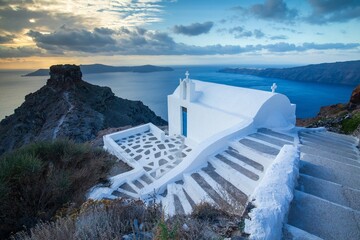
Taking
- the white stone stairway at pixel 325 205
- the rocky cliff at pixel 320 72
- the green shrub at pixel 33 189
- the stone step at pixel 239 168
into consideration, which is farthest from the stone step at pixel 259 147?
the rocky cliff at pixel 320 72

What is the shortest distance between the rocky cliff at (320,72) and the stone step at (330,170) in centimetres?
4163

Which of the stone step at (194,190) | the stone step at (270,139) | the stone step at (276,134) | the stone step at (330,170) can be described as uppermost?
the stone step at (330,170)

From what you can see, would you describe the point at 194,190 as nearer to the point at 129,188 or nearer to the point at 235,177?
the point at 235,177

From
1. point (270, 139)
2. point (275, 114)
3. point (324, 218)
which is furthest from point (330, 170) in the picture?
point (275, 114)

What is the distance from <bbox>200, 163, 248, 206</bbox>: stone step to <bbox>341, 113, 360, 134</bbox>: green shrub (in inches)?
403

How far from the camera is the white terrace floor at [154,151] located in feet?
28.4

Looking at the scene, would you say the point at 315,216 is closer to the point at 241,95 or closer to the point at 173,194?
the point at 173,194

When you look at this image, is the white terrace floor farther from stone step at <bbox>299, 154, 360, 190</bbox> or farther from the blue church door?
stone step at <bbox>299, 154, 360, 190</bbox>

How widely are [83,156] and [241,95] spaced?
6.49 meters

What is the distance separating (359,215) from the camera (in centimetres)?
246

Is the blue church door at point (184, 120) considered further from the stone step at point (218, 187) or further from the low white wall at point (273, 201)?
the low white wall at point (273, 201)

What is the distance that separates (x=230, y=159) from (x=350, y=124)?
1064 centimetres

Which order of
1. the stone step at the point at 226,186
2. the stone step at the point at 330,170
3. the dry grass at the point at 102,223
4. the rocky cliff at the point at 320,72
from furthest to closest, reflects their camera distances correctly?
the rocky cliff at the point at 320,72
the stone step at the point at 226,186
the stone step at the point at 330,170
the dry grass at the point at 102,223

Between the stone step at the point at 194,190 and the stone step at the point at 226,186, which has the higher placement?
the stone step at the point at 226,186
